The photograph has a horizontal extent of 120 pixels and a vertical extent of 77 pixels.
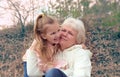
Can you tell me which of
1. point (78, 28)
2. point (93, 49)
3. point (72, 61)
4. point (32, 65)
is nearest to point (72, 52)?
point (72, 61)

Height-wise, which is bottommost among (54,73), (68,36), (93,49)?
(93,49)

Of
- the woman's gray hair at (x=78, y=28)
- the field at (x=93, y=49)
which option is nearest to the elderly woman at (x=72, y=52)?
the woman's gray hair at (x=78, y=28)

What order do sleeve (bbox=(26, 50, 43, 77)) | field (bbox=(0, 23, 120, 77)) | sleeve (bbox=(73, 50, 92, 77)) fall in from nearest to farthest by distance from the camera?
sleeve (bbox=(73, 50, 92, 77)), sleeve (bbox=(26, 50, 43, 77)), field (bbox=(0, 23, 120, 77))

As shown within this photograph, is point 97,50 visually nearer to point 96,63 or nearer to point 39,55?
point 96,63

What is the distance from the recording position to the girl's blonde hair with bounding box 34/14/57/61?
2500 mm

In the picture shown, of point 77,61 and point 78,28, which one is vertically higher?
point 78,28

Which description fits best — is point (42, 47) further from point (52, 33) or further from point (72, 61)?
point (72, 61)

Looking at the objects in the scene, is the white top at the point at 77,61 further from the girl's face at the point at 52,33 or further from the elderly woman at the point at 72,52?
the girl's face at the point at 52,33

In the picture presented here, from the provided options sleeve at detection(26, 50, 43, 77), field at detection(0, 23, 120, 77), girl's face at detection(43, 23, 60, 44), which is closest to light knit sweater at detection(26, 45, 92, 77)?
sleeve at detection(26, 50, 43, 77)

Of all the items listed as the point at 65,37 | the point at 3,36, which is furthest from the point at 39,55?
the point at 3,36

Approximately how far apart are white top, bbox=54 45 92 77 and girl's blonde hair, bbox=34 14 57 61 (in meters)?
0.09

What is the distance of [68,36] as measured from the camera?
2504mm

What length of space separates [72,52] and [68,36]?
4.3 inches

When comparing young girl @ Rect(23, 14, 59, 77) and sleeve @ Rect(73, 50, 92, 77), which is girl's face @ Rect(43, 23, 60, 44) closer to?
young girl @ Rect(23, 14, 59, 77)
